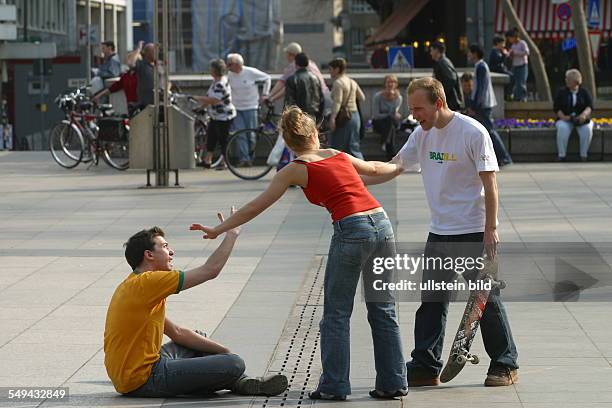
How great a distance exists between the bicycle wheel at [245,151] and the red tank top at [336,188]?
12230 mm

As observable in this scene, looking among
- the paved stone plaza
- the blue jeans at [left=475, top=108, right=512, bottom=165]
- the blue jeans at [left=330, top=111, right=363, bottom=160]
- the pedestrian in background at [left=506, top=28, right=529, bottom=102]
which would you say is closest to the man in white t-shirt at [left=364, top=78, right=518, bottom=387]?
the paved stone plaza

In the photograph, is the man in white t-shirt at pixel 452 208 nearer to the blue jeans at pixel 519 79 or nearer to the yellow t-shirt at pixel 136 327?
the yellow t-shirt at pixel 136 327

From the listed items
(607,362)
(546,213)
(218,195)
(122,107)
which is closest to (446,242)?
(607,362)

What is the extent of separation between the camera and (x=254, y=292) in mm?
9883

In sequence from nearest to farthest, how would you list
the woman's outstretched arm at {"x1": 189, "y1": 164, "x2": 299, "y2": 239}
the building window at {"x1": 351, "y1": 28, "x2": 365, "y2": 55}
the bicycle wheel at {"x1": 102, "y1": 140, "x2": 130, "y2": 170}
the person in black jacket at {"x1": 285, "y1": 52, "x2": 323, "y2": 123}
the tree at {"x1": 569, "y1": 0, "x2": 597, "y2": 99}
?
1. the woman's outstretched arm at {"x1": 189, "y1": 164, "x2": 299, "y2": 239}
2. the person in black jacket at {"x1": 285, "y1": 52, "x2": 323, "y2": 123}
3. the bicycle wheel at {"x1": 102, "y1": 140, "x2": 130, "y2": 170}
4. the tree at {"x1": 569, "y1": 0, "x2": 597, "y2": 99}
5. the building window at {"x1": 351, "y1": 28, "x2": 365, "y2": 55}

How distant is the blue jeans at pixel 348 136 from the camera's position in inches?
693

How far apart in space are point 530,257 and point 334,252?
512 cm

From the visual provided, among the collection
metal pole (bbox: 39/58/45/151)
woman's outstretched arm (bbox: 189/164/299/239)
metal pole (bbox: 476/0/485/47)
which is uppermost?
metal pole (bbox: 476/0/485/47)

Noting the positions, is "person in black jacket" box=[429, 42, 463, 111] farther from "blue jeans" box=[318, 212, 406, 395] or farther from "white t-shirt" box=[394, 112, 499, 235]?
"blue jeans" box=[318, 212, 406, 395]

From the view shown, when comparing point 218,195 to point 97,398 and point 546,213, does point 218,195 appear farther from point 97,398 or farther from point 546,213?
point 97,398

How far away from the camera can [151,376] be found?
21.8 feet

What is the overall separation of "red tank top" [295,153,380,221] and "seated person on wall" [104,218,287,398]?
1.37 ft

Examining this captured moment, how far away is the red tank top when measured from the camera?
655 cm

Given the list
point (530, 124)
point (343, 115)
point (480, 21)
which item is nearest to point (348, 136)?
point (343, 115)
